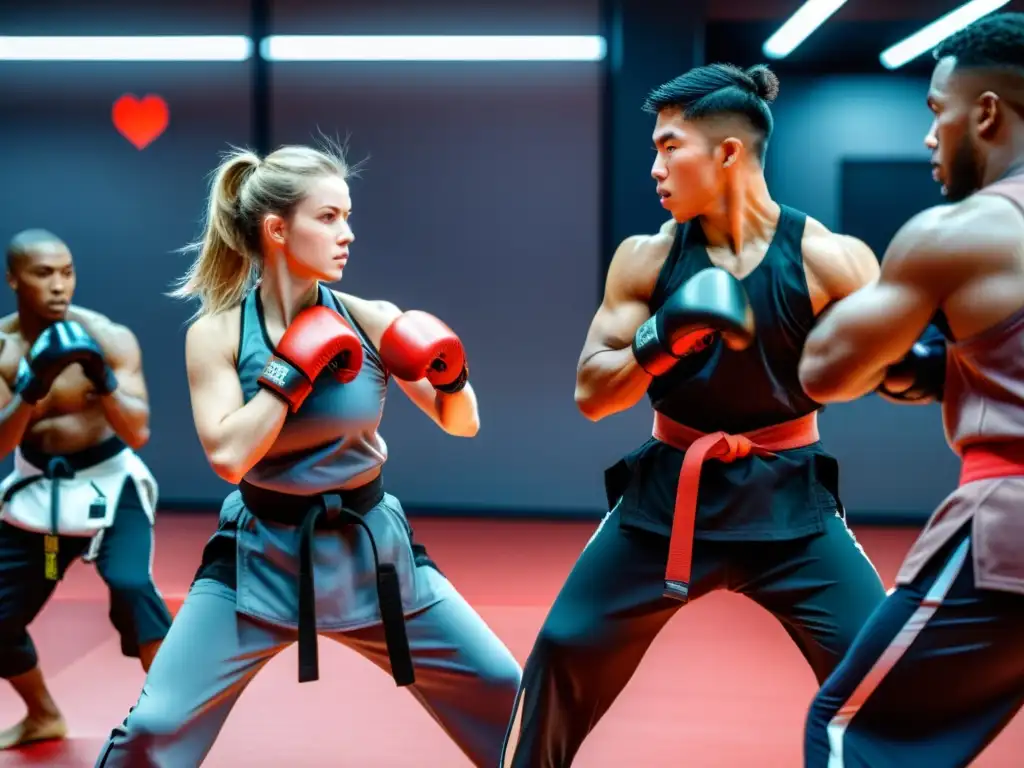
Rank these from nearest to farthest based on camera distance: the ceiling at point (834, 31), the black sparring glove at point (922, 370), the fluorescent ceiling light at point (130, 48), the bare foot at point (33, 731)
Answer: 1. the black sparring glove at point (922, 370)
2. the bare foot at point (33, 731)
3. the ceiling at point (834, 31)
4. the fluorescent ceiling light at point (130, 48)

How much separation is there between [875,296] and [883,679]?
21.4 inches

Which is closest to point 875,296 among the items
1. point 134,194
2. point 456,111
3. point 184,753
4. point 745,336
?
point 745,336

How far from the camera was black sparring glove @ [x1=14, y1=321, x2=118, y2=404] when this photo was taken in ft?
9.02

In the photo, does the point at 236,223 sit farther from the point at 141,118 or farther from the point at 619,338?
the point at 141,118

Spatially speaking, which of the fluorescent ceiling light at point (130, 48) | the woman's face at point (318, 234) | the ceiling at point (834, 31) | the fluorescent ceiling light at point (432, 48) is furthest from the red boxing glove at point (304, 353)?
the fluorescent ceiling light at point (130, 48)

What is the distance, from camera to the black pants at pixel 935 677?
154 cm

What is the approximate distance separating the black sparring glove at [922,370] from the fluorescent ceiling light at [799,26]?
358cm

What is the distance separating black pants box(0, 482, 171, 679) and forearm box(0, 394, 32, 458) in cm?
22

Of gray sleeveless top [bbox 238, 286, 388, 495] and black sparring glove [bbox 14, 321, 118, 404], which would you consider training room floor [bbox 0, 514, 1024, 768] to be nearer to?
black sparring glove [bbox 14, 321, 118, 404]

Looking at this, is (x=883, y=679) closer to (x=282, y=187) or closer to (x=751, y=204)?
(x=751, y=204)

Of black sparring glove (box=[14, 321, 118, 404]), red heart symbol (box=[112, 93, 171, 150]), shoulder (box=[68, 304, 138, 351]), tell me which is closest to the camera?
black sparring glove (box=[14, 321, 118, 404])

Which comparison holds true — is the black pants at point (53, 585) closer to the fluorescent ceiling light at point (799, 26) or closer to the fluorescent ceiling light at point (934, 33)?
the fluorescent ceiling light at point (934, 33)

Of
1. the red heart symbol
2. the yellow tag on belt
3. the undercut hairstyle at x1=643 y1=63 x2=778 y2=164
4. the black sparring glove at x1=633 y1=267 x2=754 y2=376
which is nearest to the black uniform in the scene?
the black sparring glove at x1=633 y1=267 x2=754 y2=376

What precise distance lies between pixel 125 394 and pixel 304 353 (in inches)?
48.0
